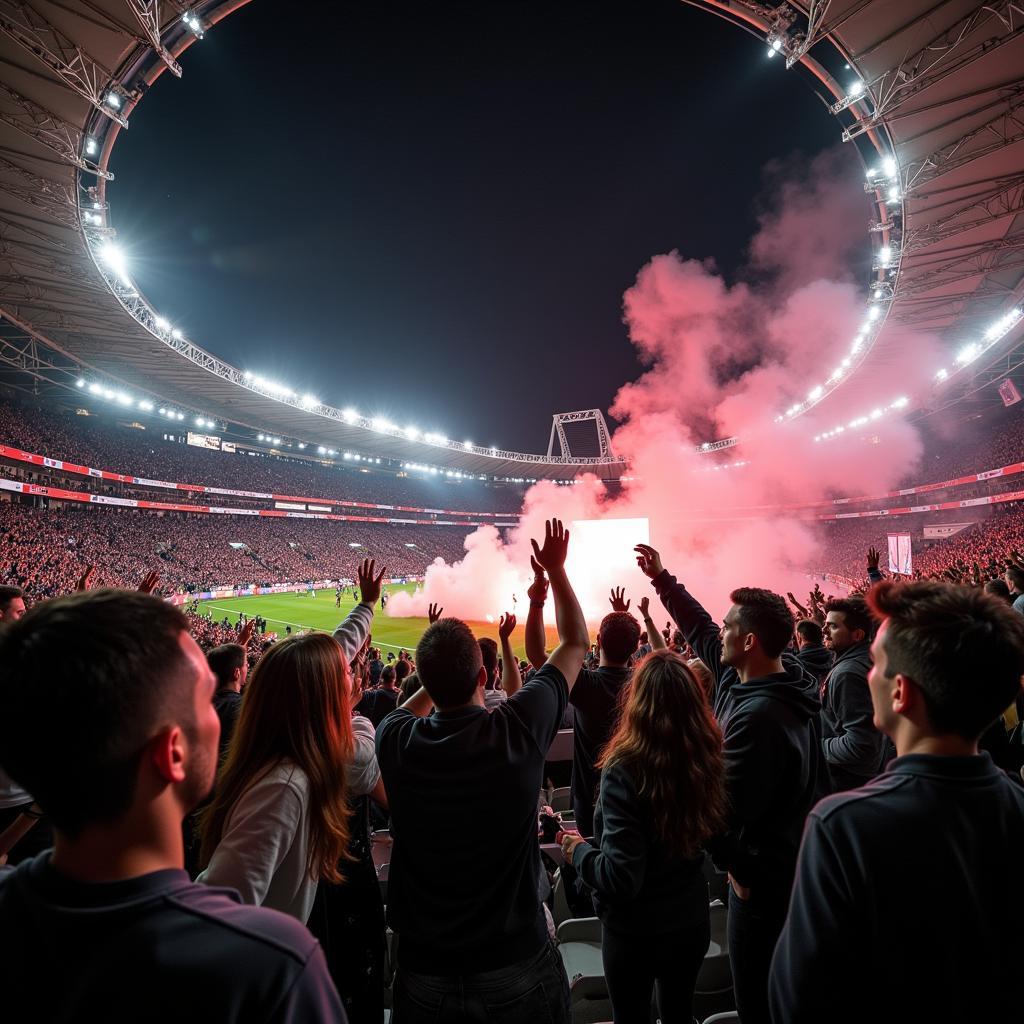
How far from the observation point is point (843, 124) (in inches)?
606

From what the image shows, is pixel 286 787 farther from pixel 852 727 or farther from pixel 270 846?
pixel 852 727

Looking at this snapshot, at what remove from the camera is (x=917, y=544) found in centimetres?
4009

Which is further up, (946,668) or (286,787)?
(946,668)

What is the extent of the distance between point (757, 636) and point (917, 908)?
1.71 meters

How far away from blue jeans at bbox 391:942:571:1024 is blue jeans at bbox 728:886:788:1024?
1.03 metres

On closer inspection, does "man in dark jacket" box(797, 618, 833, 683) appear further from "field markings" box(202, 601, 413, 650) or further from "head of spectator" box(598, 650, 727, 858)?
"field markings" box(202, 601, 413, 650)

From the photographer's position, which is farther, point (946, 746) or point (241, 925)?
point (946, 746)

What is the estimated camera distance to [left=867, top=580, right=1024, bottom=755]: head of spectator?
1.51m

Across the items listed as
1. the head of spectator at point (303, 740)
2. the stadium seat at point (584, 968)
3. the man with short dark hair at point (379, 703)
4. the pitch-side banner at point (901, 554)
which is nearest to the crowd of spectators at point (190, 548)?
the man with short dark hair at point (379, 703)

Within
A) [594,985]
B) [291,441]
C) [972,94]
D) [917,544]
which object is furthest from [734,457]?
[594,985]

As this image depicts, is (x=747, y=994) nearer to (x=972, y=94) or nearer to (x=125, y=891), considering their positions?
(x=125, y=891)

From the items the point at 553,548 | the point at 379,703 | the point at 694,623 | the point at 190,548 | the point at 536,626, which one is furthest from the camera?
the point at 190,548

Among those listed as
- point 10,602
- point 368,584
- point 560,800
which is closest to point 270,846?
point 368,584

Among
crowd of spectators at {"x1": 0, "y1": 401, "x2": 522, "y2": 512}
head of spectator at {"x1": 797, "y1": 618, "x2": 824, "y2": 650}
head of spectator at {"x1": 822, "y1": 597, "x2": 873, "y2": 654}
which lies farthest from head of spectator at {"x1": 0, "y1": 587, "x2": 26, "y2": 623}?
crowd of spectators at {"x1": 0, "y1": 401, "x2": 522, "y2": 512}
